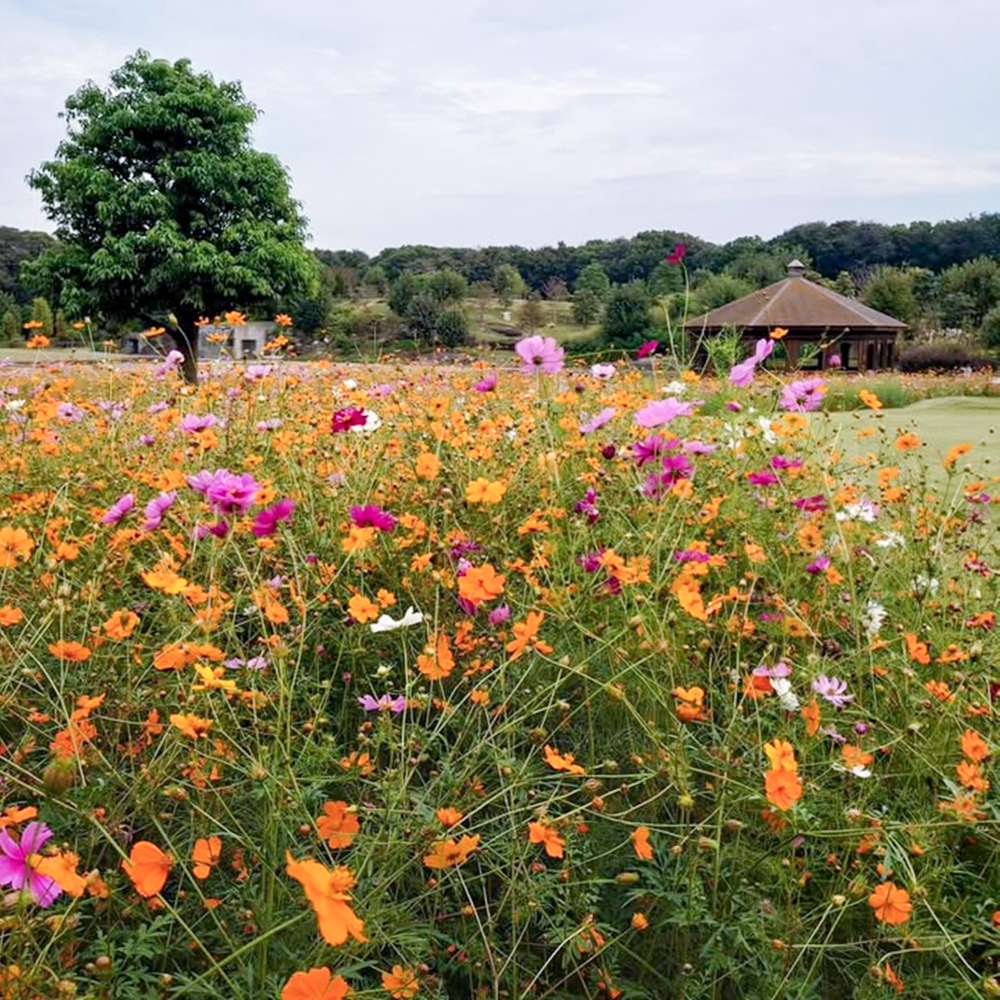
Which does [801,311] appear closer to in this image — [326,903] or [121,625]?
[121,625]

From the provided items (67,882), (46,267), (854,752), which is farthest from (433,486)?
(46,267)

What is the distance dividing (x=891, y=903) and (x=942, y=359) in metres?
26.1

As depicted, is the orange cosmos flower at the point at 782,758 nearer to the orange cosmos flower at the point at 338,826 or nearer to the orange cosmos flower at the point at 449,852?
the orange cosmos flower at the point at 449,852

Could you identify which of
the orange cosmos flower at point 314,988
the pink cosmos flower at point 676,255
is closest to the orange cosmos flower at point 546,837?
the orange cosmos flower at point 314,988

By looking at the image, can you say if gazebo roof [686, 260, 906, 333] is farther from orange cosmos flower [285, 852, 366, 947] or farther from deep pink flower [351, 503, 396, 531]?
orange cosmos flower [285, 852, 366, 947]

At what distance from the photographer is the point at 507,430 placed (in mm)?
2549

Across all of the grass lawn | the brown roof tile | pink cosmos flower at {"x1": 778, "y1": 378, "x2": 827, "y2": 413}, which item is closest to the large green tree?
the grass lawn

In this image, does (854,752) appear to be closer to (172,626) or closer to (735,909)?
(735,909)

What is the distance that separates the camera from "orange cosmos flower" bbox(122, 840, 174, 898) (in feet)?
2.44

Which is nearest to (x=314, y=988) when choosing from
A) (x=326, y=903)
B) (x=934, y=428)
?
(x=326, y=903)

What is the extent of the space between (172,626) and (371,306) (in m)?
36.1

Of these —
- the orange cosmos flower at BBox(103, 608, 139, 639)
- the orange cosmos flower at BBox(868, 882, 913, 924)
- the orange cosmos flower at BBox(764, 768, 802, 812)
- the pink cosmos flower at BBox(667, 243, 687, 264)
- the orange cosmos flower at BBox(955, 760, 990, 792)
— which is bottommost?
the orange cosmos flower at BBox(868, 882, 913, 924)

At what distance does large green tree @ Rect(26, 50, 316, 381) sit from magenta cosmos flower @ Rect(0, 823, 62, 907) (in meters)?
14.4

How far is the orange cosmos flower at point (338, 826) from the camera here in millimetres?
874
